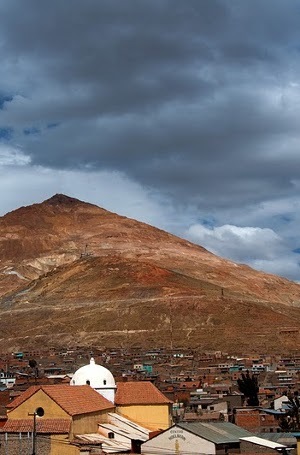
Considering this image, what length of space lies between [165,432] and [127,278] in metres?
160

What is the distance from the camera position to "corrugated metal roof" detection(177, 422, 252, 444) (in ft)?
117

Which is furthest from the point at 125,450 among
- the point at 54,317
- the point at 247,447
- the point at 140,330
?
the point at 54,317

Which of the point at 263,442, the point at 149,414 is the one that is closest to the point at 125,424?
the point at 149,414

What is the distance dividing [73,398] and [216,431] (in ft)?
23.5

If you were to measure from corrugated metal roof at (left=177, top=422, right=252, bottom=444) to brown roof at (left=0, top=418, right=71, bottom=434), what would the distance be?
5.30 m

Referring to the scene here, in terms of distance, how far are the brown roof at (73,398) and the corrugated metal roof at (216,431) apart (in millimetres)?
5102

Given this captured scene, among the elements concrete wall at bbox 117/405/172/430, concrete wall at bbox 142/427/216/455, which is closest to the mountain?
concrete wall at bbox 117/405/172/430

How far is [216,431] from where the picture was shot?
125ft

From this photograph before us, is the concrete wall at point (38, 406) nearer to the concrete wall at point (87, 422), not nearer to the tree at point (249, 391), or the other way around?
the concrete wall at point (87, 422)

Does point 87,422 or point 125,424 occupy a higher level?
point 125,424

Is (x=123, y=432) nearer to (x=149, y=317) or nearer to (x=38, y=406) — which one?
(x=38, y=406)

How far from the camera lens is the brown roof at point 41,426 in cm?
3738

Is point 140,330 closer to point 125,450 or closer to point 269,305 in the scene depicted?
point 269,305

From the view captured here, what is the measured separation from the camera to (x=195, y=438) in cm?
3503
